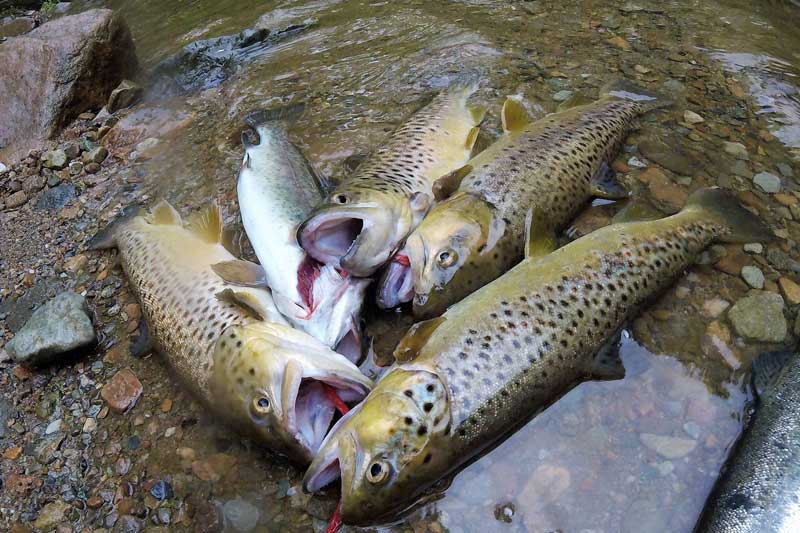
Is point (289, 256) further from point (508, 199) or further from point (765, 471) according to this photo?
point (765, 471)

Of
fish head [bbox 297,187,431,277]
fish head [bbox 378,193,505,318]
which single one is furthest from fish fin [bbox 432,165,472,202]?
fish head [bbox 378,193,505,318]

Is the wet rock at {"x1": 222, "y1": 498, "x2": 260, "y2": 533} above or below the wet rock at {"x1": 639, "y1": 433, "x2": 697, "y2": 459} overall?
below

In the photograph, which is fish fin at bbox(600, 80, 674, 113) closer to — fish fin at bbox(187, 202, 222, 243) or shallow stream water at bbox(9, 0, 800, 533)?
shallow stream water at bbox(9, 0, 800, 533)

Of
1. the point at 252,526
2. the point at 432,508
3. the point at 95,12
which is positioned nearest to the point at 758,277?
Answer: the point at 432,508

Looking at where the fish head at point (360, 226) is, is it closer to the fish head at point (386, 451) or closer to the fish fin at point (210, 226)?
the fish head at point (386, 451)

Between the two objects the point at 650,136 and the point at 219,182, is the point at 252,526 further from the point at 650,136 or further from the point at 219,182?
the point at 650,136

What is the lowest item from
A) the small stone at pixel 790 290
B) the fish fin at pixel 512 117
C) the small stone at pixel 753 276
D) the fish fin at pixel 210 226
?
the small stone at pixel 790 290

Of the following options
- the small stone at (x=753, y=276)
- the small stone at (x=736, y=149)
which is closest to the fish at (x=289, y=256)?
the small stone at (x=753, y=276)
